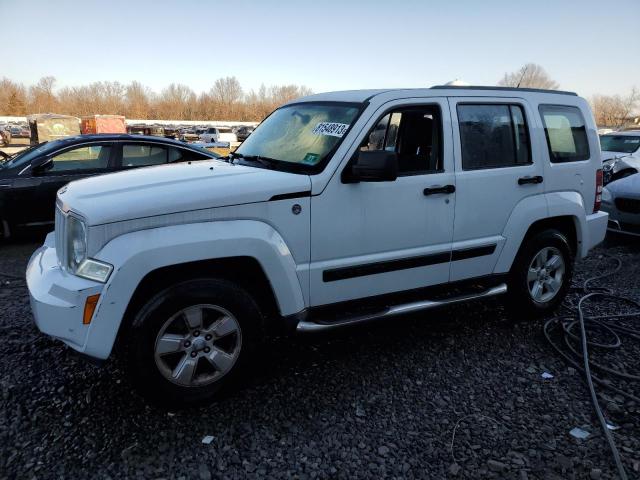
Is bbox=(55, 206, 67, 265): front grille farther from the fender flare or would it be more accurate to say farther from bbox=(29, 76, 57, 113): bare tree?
bbox=(29, 76, 57, 113): bare tree

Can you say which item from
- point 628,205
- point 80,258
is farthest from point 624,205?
point 80,258

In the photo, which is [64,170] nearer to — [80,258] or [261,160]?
[261,160]

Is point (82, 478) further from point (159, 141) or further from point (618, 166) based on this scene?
point (618, 166)

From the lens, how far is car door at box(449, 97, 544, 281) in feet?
12.1

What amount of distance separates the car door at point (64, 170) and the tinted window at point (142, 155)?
7.8 inches

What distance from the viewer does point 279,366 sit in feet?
11.5

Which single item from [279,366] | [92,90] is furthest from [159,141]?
[92,90]

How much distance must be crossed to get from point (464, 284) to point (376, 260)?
947 millimetres

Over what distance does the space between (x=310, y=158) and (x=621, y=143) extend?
432 inches

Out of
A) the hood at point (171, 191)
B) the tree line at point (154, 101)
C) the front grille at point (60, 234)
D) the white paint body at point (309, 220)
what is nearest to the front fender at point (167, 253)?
the white paint body at point (309, 220)

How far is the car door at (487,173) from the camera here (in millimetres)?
3691

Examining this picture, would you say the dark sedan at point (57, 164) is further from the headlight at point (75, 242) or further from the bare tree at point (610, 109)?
the bare tree at point (610, 109)

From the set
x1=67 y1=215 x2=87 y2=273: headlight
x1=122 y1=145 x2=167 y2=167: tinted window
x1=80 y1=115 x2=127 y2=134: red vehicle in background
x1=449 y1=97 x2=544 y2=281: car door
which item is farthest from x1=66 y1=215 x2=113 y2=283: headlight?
x1=80 y1=115 x2=127 y2=134: red vehicle in background

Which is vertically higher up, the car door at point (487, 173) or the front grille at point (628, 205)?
the car door at point (487, 173)
